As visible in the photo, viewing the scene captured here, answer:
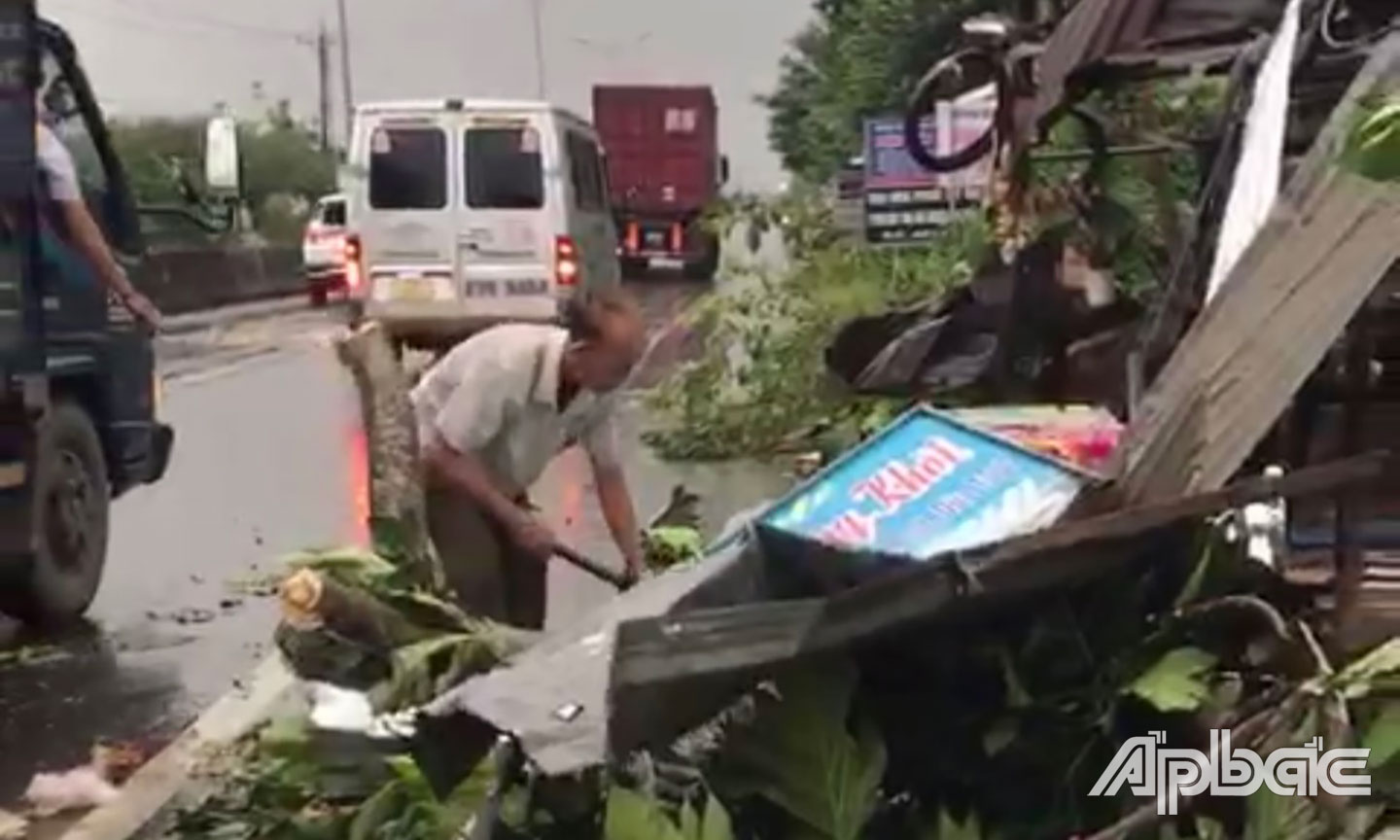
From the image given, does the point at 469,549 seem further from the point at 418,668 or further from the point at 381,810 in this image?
the point at 381,810

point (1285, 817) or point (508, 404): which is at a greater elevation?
point (508, 404)

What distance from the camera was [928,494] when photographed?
13.6 ft

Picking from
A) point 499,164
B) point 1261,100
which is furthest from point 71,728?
point 499,164

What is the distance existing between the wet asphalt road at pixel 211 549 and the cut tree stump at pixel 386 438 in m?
1.97

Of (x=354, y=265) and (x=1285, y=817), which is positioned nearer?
(x=1285, y=817)

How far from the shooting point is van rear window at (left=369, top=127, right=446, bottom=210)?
838 inches

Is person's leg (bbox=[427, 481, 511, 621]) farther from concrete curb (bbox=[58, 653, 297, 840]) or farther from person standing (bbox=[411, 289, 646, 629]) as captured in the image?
concrete curb (bbox=[58, 653, 297, 840])

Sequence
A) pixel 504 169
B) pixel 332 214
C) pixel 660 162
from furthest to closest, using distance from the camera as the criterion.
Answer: pixel 660 162 → pixel 332 214 → pixel 504 169

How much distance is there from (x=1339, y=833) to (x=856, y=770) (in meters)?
0.79

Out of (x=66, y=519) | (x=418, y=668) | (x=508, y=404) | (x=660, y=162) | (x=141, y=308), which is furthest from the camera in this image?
(x=660, y=162)

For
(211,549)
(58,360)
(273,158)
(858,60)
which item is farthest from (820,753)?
(273,158)

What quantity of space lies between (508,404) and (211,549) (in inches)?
260

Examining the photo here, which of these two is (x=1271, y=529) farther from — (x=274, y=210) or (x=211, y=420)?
(x=274, y=210)

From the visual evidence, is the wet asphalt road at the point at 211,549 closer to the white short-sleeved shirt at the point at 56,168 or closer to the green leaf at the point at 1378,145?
the white short-sleeved shirt at the point at 56,168
